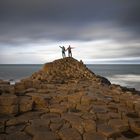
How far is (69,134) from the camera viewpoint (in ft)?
19.4

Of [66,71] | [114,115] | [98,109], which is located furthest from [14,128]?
[66,71]

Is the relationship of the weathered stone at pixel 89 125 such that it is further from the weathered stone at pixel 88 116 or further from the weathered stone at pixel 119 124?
the weathered stone at pixel 119 124

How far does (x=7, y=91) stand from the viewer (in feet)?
29.8

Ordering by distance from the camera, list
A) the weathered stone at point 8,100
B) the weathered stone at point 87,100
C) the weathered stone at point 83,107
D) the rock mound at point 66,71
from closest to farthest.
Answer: the weathered stone at point 8,100, the weathered stone at point 83,107, the weathered stone at point 87,100, the rock mound at point 66,71

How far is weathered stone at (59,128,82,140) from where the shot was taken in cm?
573

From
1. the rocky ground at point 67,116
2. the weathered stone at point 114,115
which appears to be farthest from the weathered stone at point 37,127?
the weathered stone at point 114,115

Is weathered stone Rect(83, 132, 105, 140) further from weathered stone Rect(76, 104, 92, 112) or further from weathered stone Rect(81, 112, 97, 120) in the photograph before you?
weathered stone Rect(76, 104, 92, 112)

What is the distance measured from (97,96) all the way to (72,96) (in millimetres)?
1206

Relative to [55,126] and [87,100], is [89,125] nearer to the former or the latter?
[55,126]

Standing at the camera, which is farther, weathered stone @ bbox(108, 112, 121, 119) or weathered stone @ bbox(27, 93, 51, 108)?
weathered stone @ bbox(27, 93, 51, 108)

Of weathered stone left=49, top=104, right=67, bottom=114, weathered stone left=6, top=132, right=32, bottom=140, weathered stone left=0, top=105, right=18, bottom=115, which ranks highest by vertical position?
weathered stone left=0, top=105, right=18, bottom=115

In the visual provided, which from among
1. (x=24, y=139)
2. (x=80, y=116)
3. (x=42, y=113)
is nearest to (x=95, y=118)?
(x=80, y=116)

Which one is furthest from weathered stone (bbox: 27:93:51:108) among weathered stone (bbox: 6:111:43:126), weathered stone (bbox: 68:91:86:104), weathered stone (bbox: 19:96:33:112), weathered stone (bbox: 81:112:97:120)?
weathered stone (bbox: 81:112:97:120)

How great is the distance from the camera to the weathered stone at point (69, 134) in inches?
225
